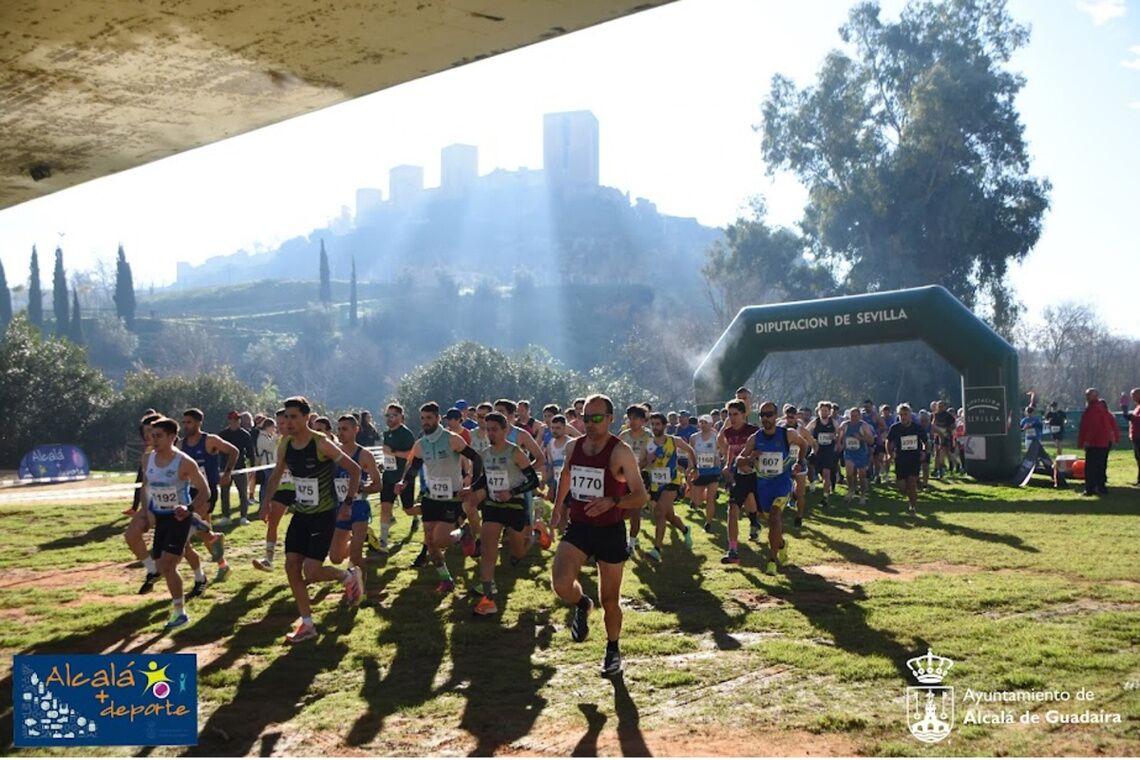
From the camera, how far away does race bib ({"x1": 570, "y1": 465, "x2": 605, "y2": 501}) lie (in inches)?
303

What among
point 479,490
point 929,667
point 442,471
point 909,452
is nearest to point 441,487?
point 442,471

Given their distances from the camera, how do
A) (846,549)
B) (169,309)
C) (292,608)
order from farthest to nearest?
(169,309), (846,549), (292,608)

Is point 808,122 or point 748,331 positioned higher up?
point 808,122

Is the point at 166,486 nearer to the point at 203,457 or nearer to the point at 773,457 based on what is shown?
the point at 203,457

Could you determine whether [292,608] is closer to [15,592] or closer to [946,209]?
[15,592]

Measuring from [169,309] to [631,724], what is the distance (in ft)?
504

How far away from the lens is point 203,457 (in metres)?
15.6

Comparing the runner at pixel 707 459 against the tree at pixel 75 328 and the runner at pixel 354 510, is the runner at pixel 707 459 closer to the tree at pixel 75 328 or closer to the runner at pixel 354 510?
the runner at pixel 354 510

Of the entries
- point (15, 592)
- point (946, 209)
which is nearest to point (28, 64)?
point (15, 592)

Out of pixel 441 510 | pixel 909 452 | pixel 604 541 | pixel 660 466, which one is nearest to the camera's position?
pixel 604 541

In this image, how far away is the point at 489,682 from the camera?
7395 millimetres

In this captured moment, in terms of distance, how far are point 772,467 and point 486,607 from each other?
4374 mm

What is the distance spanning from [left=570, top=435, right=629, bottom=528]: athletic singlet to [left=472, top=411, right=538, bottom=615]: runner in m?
2.67

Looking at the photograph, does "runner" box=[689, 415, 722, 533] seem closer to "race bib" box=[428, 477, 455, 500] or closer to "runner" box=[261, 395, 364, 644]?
"race bib" box=[428, 477, 455, 500]
